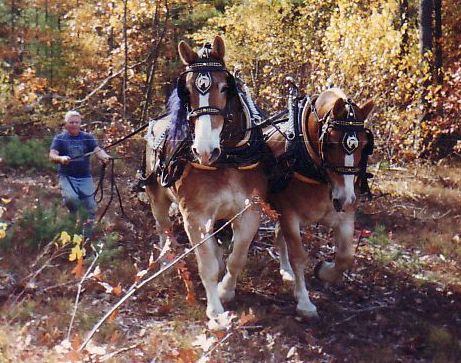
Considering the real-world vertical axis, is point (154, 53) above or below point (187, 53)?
Answer: above

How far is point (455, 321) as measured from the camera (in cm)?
577

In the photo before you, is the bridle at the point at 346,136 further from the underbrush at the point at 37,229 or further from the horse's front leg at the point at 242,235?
the underbrush at the point at 37,229

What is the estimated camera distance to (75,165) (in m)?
7.49

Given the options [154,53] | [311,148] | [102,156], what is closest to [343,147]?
[311,148]

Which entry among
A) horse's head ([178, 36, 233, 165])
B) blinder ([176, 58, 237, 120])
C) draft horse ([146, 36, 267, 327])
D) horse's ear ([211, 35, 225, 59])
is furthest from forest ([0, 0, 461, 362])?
horse's ear ([211, 35, 225, 59])

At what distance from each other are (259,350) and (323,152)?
1683 mm

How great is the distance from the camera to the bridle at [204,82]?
4.95 meters

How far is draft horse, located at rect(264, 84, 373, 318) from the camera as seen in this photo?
4.99 m

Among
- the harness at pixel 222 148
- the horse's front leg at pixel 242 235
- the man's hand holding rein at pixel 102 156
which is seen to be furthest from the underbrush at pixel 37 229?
the horse's front leg at pixel 242 235

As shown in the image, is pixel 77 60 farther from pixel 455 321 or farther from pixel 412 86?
pixel 455 321

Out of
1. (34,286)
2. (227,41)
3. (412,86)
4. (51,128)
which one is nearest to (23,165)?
(51,128)

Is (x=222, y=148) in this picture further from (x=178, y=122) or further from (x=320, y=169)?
(x=320, y=169)

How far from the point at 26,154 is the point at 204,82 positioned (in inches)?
323

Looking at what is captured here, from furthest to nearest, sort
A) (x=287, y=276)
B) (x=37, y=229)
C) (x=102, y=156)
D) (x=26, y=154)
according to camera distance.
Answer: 1. (x=26, y=154)
2. (x=37, y=229)
3. (x=102, y=156)
4. (x=287, y=276)
